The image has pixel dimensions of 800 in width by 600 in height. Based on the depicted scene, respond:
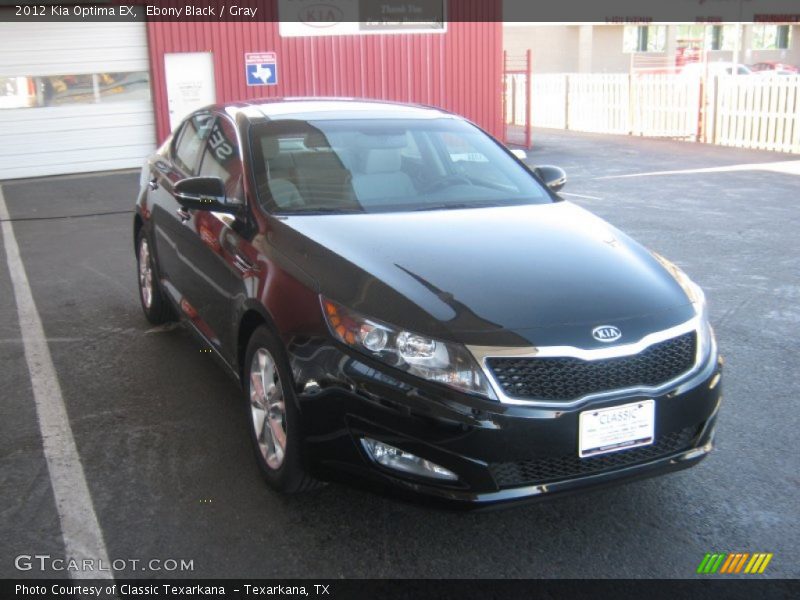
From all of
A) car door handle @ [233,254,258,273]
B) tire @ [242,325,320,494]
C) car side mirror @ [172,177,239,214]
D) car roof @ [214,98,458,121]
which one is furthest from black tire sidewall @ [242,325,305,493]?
car roof @ [214,98,458,121]

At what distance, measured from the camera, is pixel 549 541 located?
10.9 ft

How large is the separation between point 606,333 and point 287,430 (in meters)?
1.27

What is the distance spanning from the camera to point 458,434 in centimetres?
296

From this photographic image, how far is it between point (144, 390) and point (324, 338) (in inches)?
83.9

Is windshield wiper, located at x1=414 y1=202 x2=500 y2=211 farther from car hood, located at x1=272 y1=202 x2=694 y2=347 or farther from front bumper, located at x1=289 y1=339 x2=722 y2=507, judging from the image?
front bumper, located at x1=289 y1=339 x2=722 y2=507

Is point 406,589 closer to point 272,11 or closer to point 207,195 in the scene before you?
point 207,195

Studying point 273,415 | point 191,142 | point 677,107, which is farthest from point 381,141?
point 677,107

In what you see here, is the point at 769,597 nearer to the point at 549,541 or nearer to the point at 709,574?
the point at 709,574

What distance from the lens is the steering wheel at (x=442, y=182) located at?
452cm

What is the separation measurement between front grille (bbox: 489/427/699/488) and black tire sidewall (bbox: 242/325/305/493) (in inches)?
31.8

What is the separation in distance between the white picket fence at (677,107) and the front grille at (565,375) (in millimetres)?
15539

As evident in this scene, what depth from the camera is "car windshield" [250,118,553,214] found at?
426cm

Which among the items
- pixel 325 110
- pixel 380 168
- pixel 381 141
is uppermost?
pixel 325 110

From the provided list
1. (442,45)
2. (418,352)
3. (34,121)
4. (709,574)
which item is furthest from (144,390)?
(442,45)
